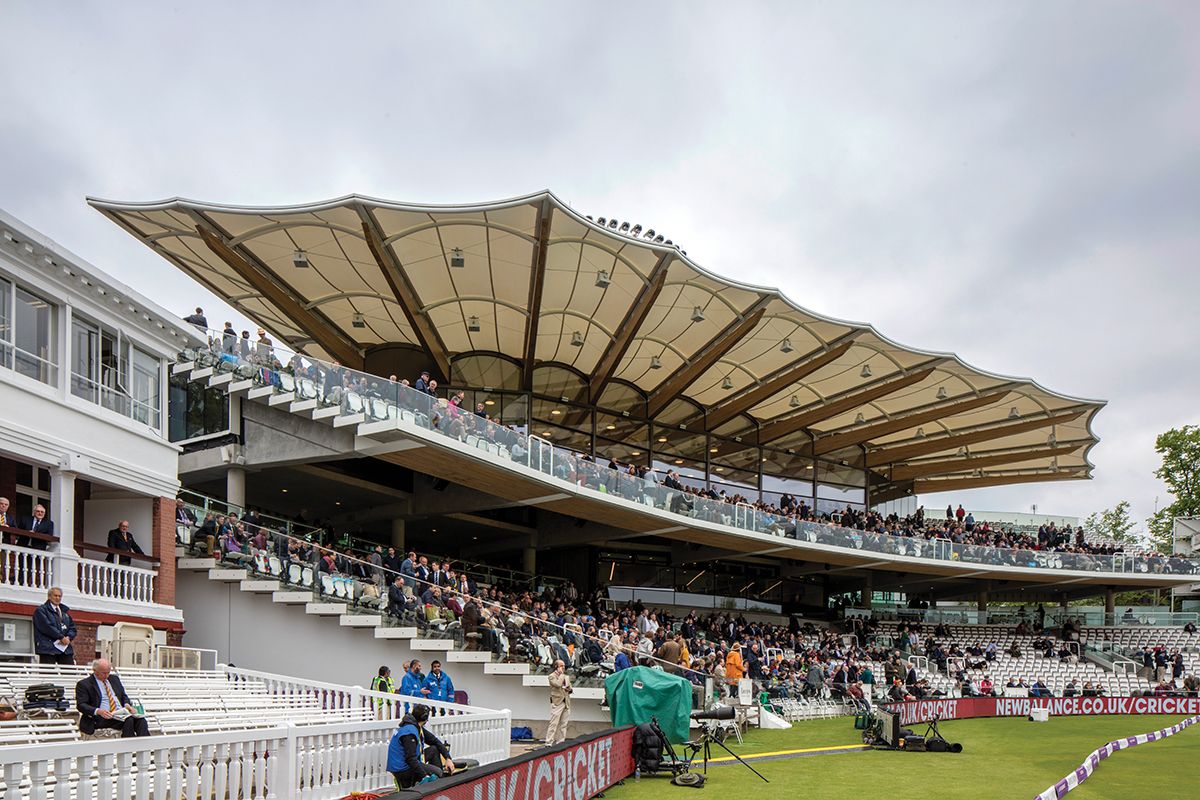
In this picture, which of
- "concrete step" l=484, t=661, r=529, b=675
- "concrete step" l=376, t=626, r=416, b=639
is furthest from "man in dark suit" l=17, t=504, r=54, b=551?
"concrete step" l=484, t=661, r=529, b=675

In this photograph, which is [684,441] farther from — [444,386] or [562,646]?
[562,646]

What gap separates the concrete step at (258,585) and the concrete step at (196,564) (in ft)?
2.40

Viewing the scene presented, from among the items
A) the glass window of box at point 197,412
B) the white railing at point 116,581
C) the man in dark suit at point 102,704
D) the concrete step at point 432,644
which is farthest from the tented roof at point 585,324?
the man in dark suit at point 102,704

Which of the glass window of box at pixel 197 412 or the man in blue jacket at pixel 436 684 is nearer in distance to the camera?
the man in blue jacket at pixel 436 684

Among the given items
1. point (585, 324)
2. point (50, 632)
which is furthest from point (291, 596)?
point (585, 324)

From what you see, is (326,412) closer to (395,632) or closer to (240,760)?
(395,632)

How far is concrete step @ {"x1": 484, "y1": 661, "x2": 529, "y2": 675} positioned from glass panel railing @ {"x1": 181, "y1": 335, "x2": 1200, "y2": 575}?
17.9 feet

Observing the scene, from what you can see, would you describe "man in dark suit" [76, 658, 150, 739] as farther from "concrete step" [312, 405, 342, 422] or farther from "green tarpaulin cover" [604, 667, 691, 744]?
"concrete step" [312, 405, 342, 422]

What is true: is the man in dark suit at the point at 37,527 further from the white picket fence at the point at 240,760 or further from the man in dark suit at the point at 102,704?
the man in dark suit at the point at 102,704

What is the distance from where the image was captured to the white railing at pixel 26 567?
15594 mm

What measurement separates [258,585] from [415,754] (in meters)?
11.8

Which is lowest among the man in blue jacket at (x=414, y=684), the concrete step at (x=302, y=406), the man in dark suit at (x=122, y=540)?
the man in blue jacket at (x=414, y=684)

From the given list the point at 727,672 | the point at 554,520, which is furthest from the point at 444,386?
the point at 727,672

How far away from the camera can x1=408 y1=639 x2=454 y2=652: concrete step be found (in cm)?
2197
